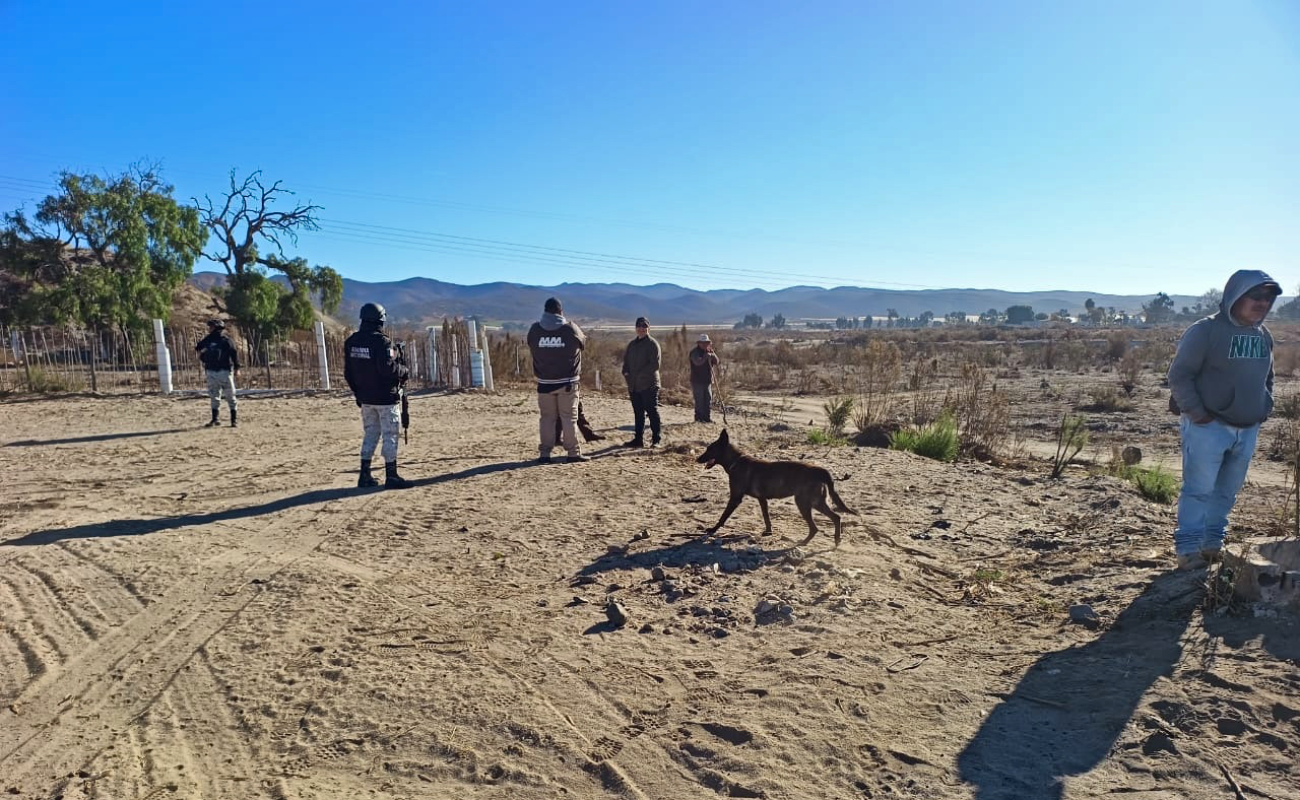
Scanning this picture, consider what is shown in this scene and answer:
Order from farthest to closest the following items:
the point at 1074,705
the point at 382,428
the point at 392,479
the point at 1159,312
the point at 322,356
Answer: the point at 1159,312 < the point at 322,356 < the point at 392,479 < the point at 382,428 < the point at 1074,705

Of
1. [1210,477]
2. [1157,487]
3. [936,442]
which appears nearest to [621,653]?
[1210,477]

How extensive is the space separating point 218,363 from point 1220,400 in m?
13.4

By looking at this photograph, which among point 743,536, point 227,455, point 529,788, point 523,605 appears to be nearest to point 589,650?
point 523,605

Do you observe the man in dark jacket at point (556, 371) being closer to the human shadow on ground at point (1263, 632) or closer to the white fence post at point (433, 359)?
the human shadow on ground at point (1263, 632)

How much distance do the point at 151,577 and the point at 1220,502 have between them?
751cm

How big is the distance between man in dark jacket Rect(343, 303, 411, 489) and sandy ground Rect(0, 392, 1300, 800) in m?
0.59

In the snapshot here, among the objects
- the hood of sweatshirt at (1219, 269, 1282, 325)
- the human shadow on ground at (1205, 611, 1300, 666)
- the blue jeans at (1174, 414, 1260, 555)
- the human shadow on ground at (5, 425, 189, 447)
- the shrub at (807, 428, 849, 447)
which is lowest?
the human shadow on ground at (1205, 611, 1300, 666)

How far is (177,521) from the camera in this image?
7438 mm

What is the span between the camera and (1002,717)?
3.72 meters

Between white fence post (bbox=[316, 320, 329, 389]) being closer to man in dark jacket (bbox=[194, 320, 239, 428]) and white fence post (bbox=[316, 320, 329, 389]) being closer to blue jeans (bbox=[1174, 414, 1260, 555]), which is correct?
man in dark jacket (bbox=[194, 320, 239, 428])

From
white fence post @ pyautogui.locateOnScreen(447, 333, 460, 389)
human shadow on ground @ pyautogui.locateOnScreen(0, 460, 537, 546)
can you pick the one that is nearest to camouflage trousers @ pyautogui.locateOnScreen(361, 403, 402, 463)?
human shadow on ground @ pyautogui.locateOnScreen(0, 460, 537, 546)

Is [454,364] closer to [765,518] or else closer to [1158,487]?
[765,518]

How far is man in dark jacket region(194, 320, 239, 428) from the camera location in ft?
42.1

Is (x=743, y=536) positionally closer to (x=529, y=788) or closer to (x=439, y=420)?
(x=529, y=788)
